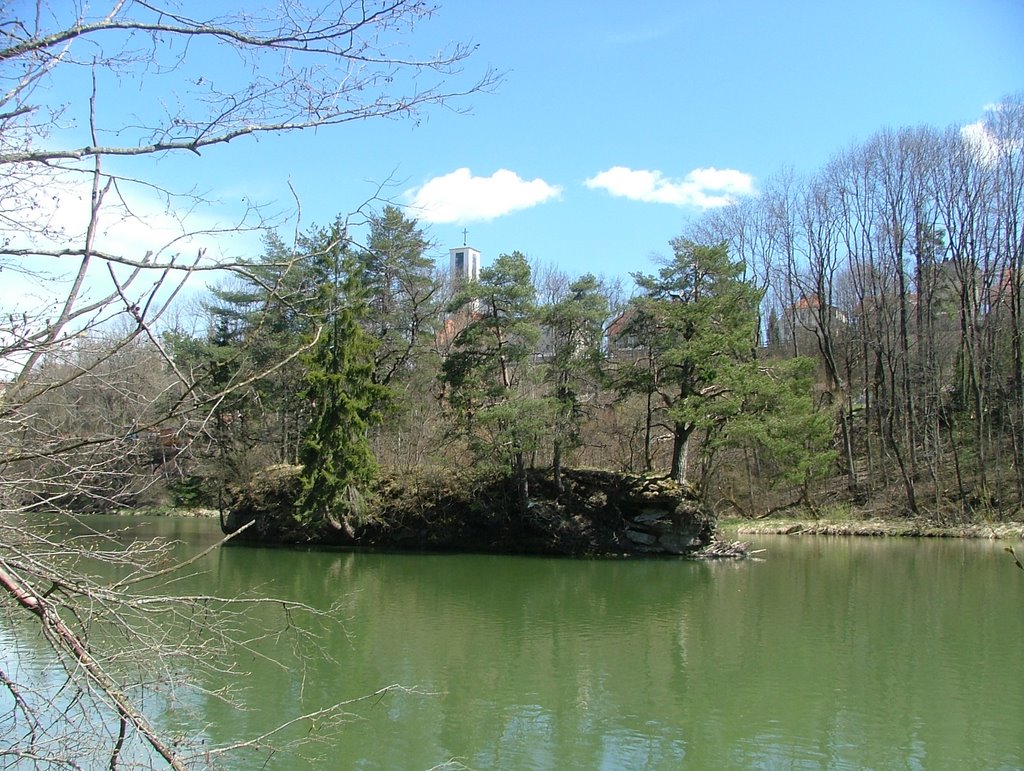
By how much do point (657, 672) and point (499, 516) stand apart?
510 inches

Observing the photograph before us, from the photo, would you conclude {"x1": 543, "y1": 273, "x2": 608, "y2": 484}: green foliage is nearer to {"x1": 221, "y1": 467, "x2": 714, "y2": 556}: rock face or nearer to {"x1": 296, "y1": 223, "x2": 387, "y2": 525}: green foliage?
{"x1": 221, "y1": 467, "x2": 714, "y2": 556}: rock face

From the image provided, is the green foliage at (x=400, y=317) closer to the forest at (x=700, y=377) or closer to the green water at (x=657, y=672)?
the forest at (x=700, y=377)

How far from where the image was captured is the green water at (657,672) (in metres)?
6.95

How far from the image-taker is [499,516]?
2220 cm

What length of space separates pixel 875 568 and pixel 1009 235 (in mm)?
15037

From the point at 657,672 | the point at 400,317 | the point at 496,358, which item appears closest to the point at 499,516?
the point at 496,358

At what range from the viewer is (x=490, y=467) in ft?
68.3

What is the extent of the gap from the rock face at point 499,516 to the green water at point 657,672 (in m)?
3.64

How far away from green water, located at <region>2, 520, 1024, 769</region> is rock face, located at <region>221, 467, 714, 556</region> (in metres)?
3.64

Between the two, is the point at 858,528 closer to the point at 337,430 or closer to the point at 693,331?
the point at 693,331

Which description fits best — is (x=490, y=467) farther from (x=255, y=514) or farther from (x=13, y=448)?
Answer: (x=13, y=448)

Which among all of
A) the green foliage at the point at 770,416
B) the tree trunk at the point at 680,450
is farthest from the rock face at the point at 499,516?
the green foliage at the point at 770,416

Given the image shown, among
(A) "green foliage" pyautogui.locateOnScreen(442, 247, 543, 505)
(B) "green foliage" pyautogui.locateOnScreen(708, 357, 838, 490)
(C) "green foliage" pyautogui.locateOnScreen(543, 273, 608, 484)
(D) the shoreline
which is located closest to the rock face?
(A) "green foliage" pyautogui.locateOnScreen(442, 247, 543, 505)

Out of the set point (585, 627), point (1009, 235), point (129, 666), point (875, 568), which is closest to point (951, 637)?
point (585, 627)
